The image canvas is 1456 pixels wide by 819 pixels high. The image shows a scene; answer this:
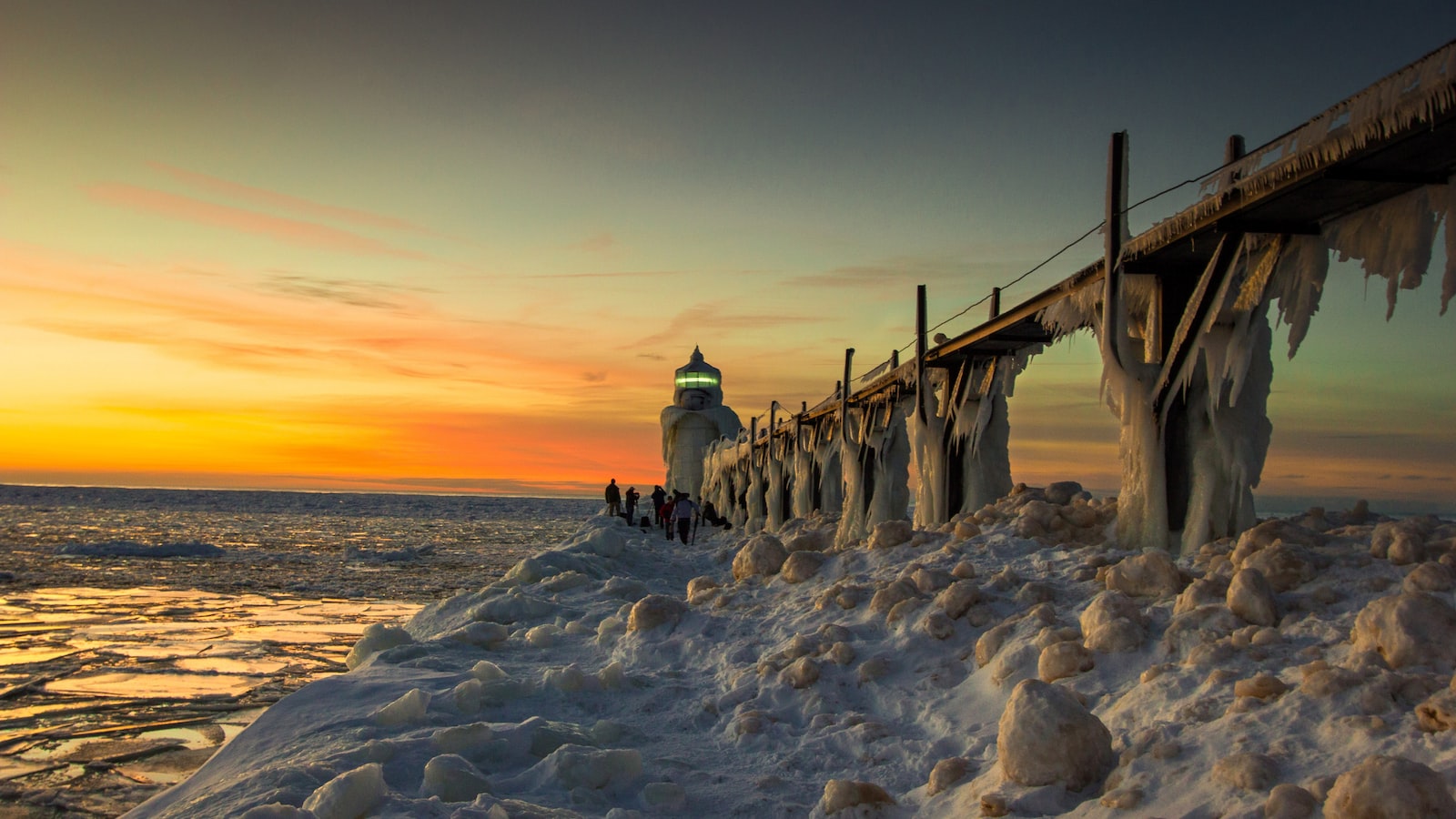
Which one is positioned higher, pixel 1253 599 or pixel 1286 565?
pixel 1286 565

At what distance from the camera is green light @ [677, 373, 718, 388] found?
55094 mm

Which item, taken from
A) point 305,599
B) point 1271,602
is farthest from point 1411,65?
point 305,599

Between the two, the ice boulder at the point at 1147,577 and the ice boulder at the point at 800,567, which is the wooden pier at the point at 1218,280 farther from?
the ice boulder at the point at 800,567

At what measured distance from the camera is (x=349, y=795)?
404 centimetres

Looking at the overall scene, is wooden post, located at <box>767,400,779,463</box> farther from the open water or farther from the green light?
the green light

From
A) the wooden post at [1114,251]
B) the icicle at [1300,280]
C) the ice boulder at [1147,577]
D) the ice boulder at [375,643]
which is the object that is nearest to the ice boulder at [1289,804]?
the ice boulder at [1147,577]

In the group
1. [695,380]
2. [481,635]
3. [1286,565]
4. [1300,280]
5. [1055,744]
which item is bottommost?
[481,635]

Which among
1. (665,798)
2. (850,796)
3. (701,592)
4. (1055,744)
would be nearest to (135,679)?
(701,592)

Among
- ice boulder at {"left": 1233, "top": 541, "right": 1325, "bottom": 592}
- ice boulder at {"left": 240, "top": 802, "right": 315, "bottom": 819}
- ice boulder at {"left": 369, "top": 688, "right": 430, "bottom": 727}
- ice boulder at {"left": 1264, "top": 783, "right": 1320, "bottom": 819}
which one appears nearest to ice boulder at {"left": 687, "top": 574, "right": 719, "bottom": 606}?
ice boulder at {"left": 369, "top": 688, "right": 430, "bottom": 727}

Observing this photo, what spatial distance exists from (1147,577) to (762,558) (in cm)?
458

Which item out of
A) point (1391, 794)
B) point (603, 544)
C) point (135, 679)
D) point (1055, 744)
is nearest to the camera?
point (1391, 794)

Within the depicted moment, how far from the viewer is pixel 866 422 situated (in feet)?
56.0

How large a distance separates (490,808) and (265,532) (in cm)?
4046

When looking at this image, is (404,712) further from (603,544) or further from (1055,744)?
(603,544)
